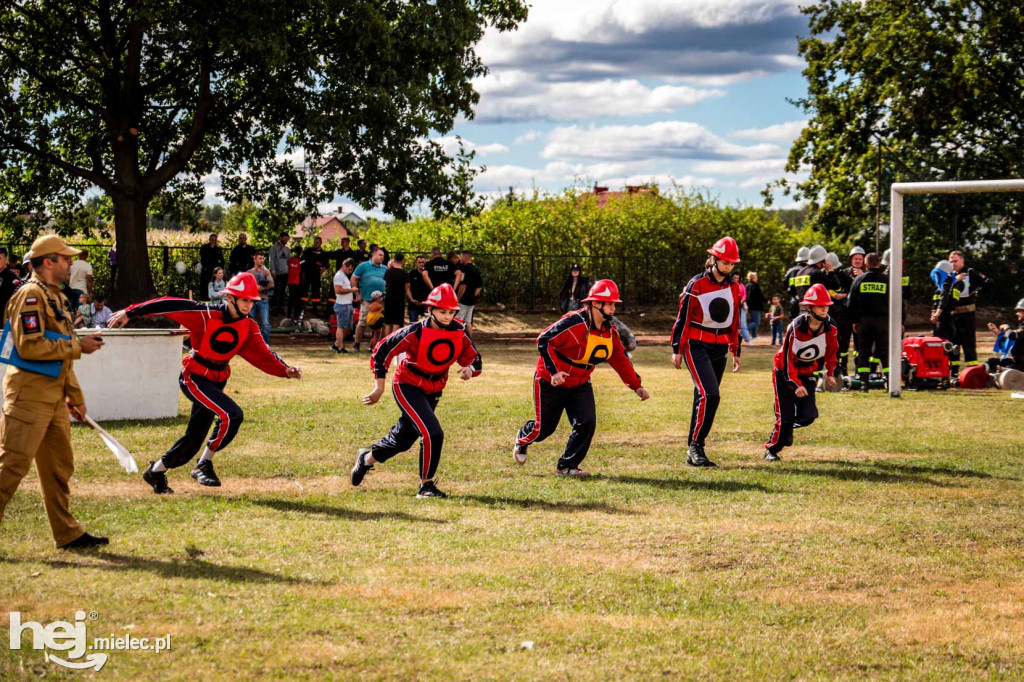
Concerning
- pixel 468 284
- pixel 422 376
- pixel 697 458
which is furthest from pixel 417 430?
pixel 468 284

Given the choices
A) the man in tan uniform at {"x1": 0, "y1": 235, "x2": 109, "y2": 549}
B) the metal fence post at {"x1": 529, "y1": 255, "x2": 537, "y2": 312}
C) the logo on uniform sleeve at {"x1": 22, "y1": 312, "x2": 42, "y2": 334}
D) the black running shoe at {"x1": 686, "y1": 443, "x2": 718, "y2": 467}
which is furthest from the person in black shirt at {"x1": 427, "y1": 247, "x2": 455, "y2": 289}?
the logo on uniform sleeve at {"x1": 22, "y1": 312, "x2": 42, "y2": 334}

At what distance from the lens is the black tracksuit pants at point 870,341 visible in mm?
17094

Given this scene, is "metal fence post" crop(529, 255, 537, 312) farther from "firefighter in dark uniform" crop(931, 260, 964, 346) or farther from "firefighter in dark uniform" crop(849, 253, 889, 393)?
"firefighter in dark uniform" crop(849, 253, 889, 393)

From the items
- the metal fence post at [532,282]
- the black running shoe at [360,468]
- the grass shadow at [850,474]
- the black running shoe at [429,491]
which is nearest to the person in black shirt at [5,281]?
the black running shoe at [360,468]

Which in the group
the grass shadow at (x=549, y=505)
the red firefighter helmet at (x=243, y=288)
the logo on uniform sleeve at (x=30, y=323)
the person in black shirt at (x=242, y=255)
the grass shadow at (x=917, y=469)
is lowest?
the grass shadow at (x=549, y=505)

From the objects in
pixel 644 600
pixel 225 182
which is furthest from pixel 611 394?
pixel 225 182

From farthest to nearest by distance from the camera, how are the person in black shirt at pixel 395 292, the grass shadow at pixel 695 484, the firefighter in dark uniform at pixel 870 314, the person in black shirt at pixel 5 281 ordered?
the person in black shirt at pixel 395 292
the person in black shirt at pixel 5 281
the firefighter in dark uniform at pixel 870 314
the grass shadow at pixel 695 484

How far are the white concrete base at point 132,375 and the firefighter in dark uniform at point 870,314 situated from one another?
10026mm

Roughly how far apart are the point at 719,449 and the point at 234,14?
18258 mm

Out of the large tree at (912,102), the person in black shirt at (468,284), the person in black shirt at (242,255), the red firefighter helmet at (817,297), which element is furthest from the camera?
the large tree at (912,102)

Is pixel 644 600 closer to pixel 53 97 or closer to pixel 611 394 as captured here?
pixel 611 394

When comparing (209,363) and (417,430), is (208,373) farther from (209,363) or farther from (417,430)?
(417,430)

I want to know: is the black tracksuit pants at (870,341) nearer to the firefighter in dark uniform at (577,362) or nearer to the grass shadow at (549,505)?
the firefighter in dark uniform at (577,362)

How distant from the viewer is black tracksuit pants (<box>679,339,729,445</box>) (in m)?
11.0
